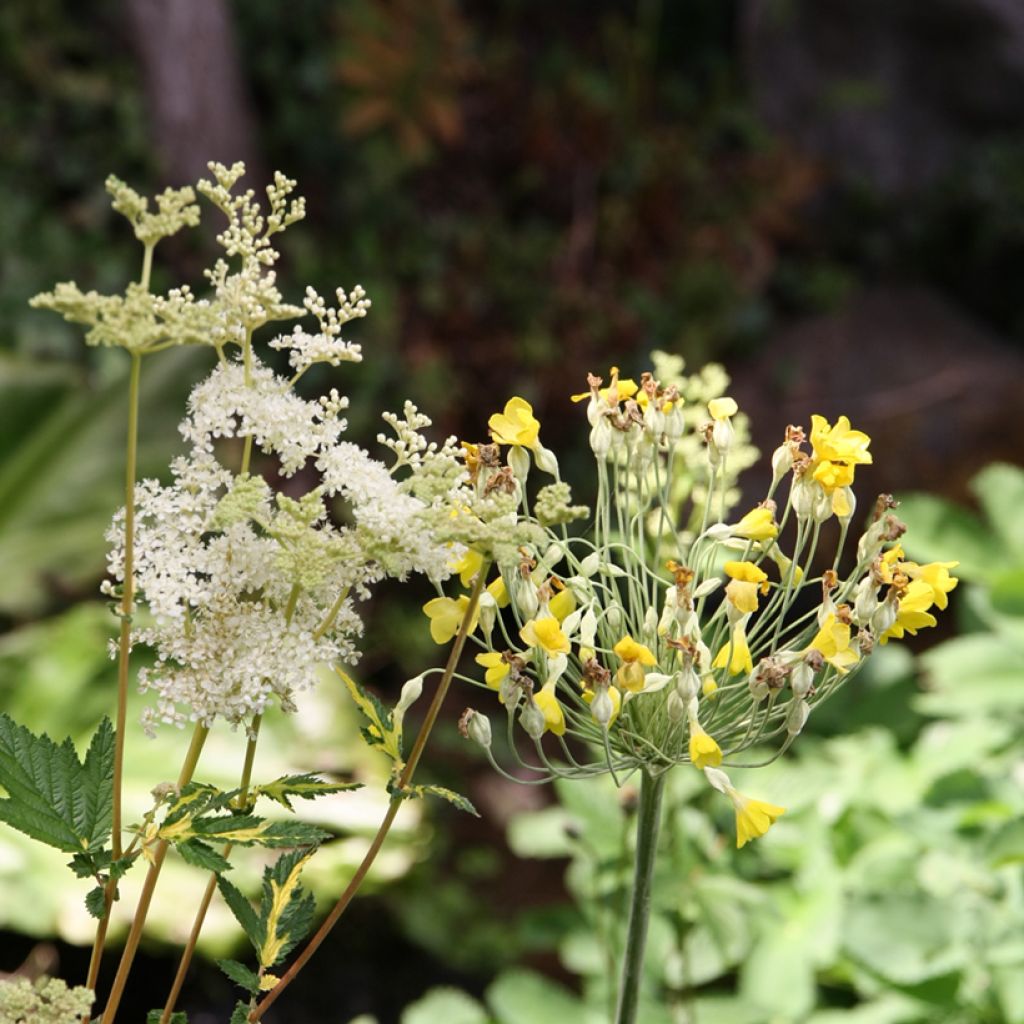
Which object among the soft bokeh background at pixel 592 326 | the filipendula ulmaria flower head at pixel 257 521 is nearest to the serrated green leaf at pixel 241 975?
the filipendula ulmaria flower head at pixel 257 521

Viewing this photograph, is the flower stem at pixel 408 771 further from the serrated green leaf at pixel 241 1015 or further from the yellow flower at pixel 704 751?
the yellow flower at pixel 704 751

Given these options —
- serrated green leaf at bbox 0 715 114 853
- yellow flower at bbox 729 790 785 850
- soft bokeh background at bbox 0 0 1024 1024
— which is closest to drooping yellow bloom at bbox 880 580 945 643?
yellow flower at bbox 729 790 785 850

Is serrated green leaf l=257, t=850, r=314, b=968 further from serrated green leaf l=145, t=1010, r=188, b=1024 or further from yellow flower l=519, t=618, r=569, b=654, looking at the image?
yellow flower l=519, t=618, r=569, b=654

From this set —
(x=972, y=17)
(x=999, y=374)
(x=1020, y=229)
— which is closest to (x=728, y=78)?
(x=972, y=17)

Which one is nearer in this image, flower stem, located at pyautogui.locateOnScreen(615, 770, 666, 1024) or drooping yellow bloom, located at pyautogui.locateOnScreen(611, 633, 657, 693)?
drooping yellow bloom, located at pyautogui.locateOnScreen(611, 633, 657, 693)

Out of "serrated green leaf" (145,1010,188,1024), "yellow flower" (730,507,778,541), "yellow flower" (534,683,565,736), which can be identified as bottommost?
"serrated green leaf" (145,1010,188,1024)
